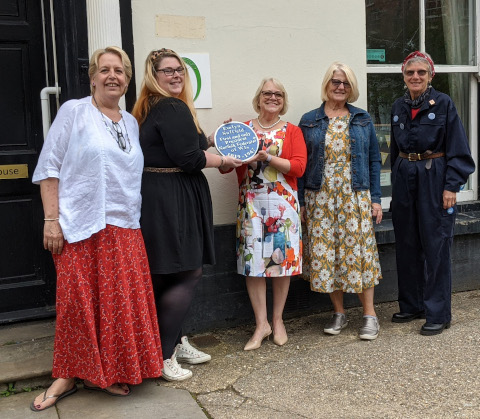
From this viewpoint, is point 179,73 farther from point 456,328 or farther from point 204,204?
point 456,328

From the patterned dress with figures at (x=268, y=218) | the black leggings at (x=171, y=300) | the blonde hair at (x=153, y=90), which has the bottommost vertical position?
the black leggings at (x=171, y=300)

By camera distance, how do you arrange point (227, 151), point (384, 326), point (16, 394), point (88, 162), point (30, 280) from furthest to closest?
point (384, 326) < point (30, 280) < point (227, 151) < point (16, 394) < point (88, 162)

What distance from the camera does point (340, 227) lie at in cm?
428

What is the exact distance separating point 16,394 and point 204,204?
1.49 m

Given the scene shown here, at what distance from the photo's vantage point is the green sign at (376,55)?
5.12m

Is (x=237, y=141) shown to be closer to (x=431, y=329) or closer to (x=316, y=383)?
(x=316, y=383)

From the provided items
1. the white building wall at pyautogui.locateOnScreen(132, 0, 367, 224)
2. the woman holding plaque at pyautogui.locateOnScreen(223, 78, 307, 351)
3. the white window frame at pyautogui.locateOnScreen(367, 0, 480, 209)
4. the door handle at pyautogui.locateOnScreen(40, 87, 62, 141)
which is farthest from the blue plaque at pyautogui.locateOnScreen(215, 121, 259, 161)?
the white window frame at pyautogui.locateOnScreen(367, 0, 480, 209)

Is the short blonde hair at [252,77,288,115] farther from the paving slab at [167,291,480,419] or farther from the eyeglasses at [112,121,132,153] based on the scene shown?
the paving slab at [167,291,480,419]

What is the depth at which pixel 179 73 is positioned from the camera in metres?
3.53

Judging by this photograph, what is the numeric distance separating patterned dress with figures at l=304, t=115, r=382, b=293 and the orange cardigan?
8.1 inches

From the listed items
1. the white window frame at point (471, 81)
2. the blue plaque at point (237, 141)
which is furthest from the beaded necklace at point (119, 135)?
the white window frame at point (471, 81)

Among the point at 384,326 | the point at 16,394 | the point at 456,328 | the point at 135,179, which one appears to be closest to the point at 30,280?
the point at 16,394

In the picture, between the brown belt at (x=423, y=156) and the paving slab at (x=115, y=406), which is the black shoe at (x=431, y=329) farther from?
the paving slab at (x=115, y=406)

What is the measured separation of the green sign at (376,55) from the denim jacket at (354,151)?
97cm
